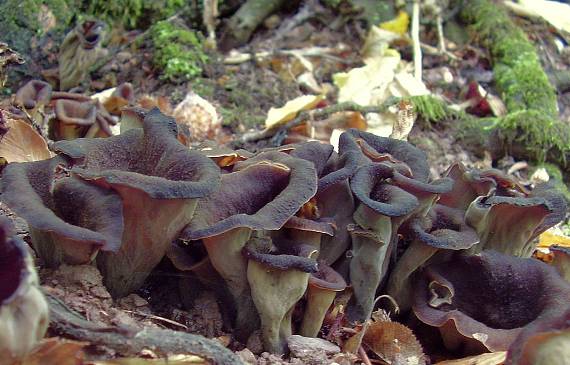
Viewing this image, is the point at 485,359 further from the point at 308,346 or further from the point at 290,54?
the point at 290,54

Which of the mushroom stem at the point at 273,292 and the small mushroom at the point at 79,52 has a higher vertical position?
the mushroom stem at the point at 273,292

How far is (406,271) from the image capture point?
109 inches

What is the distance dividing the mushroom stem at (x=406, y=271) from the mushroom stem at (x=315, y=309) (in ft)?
1.40

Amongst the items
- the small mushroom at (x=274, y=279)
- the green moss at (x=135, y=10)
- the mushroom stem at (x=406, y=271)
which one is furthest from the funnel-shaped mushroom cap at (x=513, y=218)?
the green moss at (x=135, y=10)

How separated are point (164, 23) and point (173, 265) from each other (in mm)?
3822

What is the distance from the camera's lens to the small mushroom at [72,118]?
3941 mm

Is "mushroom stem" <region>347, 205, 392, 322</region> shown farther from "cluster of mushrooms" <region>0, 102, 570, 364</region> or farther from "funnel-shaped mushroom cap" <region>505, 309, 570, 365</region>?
"funnel-shaped mushroom cap" <region>505, 309, 570, 365</region>

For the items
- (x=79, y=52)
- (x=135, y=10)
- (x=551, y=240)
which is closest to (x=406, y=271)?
(x=551, y=240)

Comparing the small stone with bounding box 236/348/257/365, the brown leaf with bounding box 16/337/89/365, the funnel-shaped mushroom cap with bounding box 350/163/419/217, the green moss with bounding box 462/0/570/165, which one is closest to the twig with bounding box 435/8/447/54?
the green moss with bounding box 462/0/570/165

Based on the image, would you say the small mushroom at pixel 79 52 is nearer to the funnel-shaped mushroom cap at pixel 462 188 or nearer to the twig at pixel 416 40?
the twig at pixel 416 40

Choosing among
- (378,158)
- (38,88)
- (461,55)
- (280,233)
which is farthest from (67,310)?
(461,55)

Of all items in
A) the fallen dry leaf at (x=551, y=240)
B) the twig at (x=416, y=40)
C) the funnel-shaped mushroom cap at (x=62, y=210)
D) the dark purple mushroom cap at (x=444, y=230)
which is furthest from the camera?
the twig at (x=416, y=40)

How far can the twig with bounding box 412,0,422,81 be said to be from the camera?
20.4 feet

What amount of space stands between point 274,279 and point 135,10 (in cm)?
471
